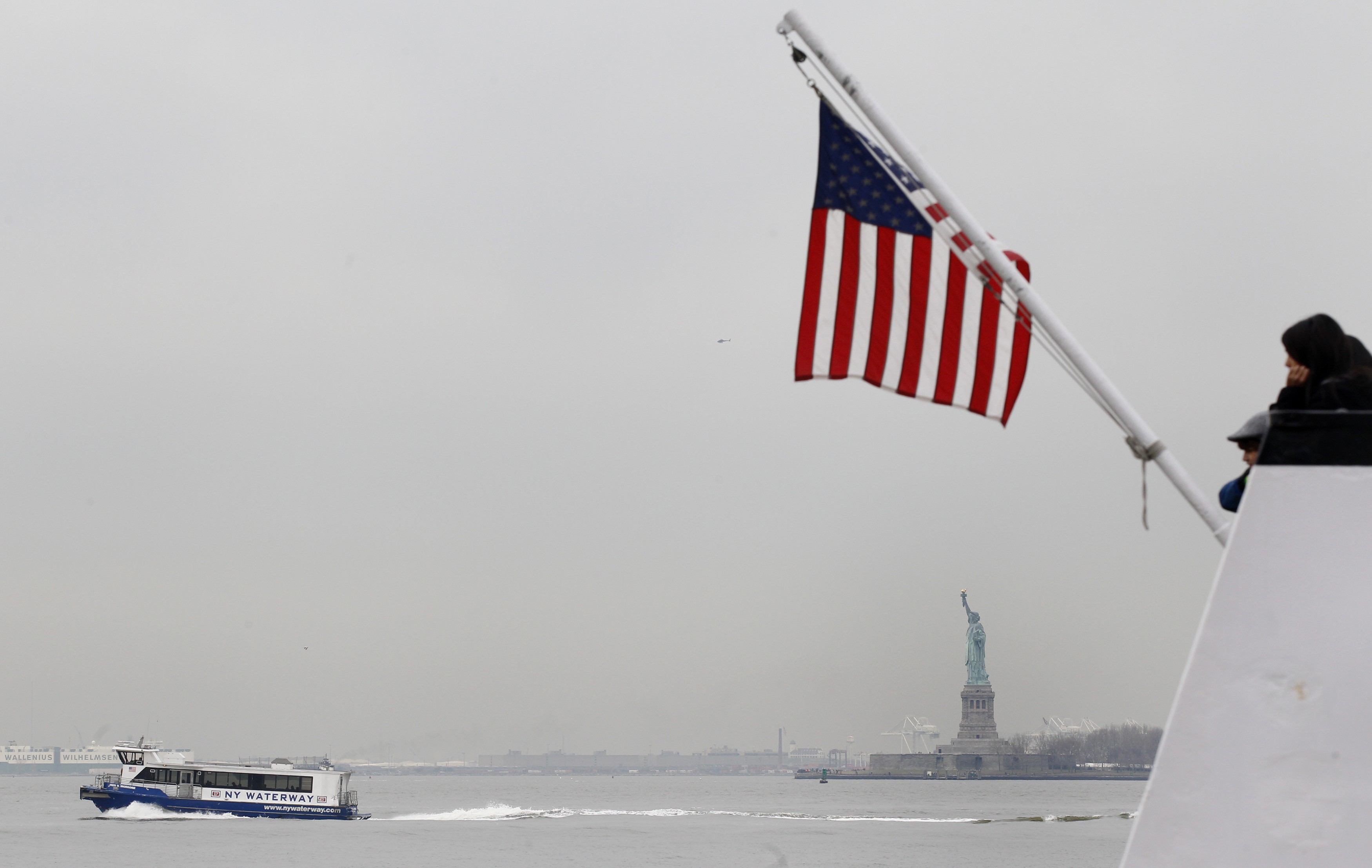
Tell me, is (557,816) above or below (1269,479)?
below

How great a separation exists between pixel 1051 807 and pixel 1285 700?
5144 inches

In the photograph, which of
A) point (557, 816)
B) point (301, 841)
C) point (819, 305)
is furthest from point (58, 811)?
point (819, 305)

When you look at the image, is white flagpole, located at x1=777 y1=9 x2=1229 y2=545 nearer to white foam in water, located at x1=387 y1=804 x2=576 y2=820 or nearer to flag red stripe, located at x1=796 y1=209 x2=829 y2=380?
flag red stripe, located at x1=796 y1=209 x2=829 y2=380

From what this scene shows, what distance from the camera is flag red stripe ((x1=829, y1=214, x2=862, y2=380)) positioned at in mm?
6598

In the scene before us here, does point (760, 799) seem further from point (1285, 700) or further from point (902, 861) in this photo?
point (1285, 700)

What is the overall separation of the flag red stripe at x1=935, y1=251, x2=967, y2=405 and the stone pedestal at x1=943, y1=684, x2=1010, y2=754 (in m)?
169

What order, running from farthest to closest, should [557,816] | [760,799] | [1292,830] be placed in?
[760,799]
[557,816]
[1292,830]

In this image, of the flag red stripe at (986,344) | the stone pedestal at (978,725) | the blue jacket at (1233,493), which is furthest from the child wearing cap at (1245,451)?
the stone pedestal at (978,725)

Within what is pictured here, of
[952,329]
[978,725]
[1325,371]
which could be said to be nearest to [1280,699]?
[1325,371]

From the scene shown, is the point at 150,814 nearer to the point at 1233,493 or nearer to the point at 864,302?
the point at 864,302

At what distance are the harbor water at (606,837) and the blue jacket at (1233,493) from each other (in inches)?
2328

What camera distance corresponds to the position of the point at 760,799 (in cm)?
15650

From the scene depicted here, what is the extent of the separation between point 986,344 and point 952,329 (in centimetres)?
29

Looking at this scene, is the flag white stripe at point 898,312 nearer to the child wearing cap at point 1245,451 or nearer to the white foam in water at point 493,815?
the child wearing cap at point 1245,451
